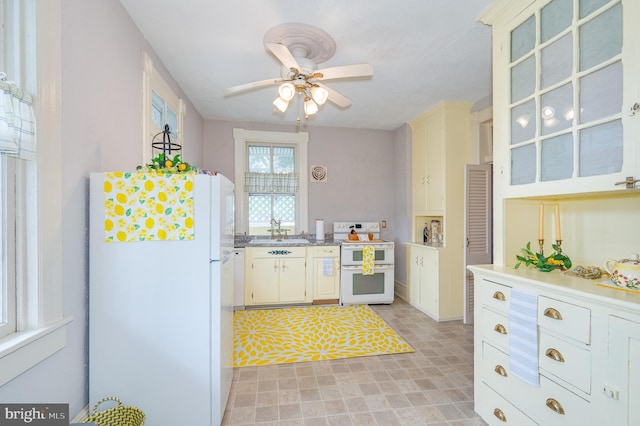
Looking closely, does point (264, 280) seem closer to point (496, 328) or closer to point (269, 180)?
point (269, 180)

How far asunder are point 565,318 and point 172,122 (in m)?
3.40

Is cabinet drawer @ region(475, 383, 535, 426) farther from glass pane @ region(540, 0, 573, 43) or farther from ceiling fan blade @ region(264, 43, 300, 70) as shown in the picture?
ceiling fan blade @ region(264, 43, 300, 70)

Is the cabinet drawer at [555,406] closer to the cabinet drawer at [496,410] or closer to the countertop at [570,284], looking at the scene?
the cabinet drawer at [496,410]

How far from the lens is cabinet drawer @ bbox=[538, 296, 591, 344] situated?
117 cm

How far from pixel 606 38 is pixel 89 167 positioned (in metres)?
2.66

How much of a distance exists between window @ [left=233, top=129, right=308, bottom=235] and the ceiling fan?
84.5 inches

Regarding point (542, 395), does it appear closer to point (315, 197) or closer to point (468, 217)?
point (468, 217)

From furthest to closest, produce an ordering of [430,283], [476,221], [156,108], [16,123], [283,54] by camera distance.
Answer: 1. [430,283]
2. [476,221]
3. [156,108]
4. [283,54]
5. [16,123]

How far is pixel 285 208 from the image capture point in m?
4.39

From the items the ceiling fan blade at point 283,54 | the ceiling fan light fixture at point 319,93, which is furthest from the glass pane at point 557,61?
the ceiling fan blade at point 283,54

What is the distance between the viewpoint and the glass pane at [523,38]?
157 centimetres

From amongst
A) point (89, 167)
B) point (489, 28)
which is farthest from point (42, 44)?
point (489, 28)

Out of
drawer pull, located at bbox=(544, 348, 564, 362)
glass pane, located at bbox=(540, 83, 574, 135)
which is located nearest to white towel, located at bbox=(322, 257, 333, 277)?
drawer pull, located at bbox=(544, 348, 564, 362)

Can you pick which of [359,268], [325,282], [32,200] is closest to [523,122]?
[32,200]
